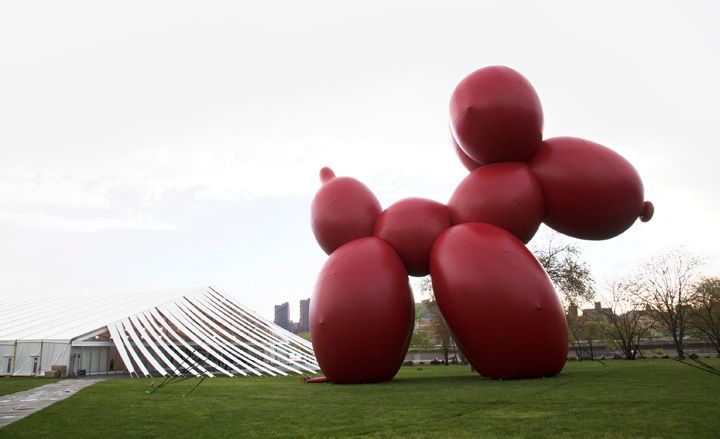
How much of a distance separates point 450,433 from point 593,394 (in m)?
4.19

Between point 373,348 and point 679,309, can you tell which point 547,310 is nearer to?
point 373,348

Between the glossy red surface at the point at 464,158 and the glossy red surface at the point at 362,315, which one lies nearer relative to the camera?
the glossy red surface at the point at 362,315

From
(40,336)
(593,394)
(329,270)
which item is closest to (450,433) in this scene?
(593,394)

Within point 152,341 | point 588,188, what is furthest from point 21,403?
point 588,188

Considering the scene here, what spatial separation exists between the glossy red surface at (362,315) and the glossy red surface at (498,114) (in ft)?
11.8

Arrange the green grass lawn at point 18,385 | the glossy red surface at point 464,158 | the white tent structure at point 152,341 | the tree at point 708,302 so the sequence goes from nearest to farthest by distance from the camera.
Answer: the green grass lawn at point 18,385, the glossy red surface at point 464,158, the white tent structure at point 152,341, the tree at point 708,302

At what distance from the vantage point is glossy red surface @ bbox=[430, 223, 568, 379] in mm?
10328

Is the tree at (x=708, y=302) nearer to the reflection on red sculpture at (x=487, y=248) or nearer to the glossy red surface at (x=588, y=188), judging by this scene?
the glossy red surface at (x=588, y=188)

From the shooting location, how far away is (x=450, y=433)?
5094mm

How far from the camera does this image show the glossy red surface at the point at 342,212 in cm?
1313

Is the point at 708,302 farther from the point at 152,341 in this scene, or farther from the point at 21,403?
the point at 21,403

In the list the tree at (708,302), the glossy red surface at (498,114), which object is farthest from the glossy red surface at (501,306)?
the tree at (708,302)

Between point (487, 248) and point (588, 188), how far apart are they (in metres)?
2.90

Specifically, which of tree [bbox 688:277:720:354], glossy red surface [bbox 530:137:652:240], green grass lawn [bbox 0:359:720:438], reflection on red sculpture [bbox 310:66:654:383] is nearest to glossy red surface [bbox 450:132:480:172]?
reflection on red sculpture [bbox 310:66:654:383]
